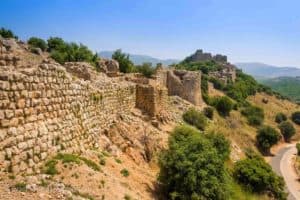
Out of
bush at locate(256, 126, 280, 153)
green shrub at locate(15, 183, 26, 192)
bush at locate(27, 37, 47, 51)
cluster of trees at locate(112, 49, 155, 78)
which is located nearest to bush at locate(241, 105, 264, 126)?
bush at locate(256, 126, 280, 153)

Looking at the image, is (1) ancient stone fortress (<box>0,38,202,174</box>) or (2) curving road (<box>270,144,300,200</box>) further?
(2) curving road (<box>270,144,300,200</box>)

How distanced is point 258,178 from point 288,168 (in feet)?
65.5

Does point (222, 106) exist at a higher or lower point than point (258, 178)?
higher

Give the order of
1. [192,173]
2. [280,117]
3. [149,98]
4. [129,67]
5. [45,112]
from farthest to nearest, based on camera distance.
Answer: [280,117], [129,67], [149,98], [192,173], [45,112]

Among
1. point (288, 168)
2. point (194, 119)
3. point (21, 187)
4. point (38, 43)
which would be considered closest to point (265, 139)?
point (288, 168)

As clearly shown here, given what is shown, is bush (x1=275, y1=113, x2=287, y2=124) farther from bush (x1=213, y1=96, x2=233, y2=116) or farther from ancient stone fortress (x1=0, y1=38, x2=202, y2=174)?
ancient stone fortress (x1=0, y1=38, x2=202, y2=174)

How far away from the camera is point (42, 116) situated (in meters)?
8.52

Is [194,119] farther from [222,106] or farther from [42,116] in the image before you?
[222,106]

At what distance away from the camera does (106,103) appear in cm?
1325

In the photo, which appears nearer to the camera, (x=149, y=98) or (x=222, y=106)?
(x=149, y=98)

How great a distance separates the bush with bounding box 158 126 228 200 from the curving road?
68.3 ft

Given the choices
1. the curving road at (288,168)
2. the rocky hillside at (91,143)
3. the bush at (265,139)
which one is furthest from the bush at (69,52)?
the bush at (265,139)

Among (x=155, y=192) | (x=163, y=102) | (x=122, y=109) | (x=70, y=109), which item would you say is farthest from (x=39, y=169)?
(x=163, y=102)

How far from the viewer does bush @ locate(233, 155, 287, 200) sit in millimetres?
21375
